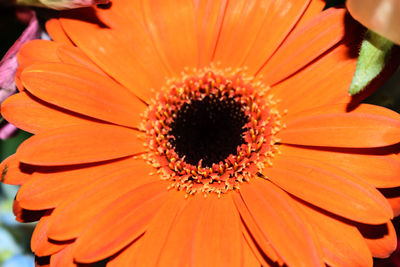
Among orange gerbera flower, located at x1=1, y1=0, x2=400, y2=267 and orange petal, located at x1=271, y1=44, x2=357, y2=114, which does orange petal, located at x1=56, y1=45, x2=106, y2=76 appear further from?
orange petal, located at x1=271, y1=44, x2=357, y2=114

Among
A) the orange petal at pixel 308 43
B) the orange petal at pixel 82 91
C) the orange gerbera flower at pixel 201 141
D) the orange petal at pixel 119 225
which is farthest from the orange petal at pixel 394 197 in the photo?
the orange petal at pixel 82 91

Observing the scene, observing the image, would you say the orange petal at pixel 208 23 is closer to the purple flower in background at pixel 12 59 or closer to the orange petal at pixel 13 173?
the purple flower in background at pixel 12 59

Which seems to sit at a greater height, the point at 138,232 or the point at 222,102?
the point at 222,102

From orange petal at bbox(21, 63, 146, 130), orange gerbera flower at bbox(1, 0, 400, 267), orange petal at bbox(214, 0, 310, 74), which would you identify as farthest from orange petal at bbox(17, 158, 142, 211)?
orange petal at bbox(214, 0, 310, 74)

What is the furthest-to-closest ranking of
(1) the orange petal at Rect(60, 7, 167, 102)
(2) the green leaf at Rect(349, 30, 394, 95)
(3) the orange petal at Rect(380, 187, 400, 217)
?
(1) the orange petal at Rect(60, 7, 167, 102) < (3) the orange petal at Rect(380, 187, 400, 217) < (2) the green leaf at Rect(349, 30, 394, 95)

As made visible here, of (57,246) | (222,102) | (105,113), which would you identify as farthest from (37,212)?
(222,102)

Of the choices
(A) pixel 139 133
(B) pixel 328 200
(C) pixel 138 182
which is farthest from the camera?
(A) pixel 139 133

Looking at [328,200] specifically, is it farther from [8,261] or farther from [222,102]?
[8,261]
